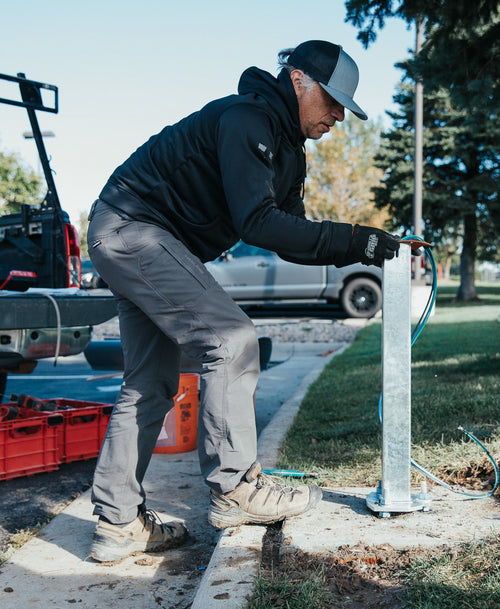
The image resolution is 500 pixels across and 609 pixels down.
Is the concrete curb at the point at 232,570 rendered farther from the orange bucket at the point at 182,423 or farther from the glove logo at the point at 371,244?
the orange bucket at the point at 182,423

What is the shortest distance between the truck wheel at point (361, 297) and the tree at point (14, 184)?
65.5 ft

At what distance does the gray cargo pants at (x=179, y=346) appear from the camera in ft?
7.86

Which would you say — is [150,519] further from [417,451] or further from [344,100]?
[344,100]

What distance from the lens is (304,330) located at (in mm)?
12609

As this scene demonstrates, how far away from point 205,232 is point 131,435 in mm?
869

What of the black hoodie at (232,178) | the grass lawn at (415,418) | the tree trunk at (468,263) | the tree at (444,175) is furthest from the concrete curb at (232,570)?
the tree trunk at (468,263)

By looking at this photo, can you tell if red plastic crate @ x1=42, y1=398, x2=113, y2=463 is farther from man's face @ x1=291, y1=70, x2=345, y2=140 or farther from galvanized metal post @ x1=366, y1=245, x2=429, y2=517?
man's face @ x1=291, y1=70, x2=345, y2=140

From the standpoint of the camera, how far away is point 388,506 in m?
2.49

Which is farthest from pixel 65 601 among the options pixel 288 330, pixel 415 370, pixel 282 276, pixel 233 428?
pixel 282 276

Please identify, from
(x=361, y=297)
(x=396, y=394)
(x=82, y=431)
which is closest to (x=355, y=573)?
(x=396, y=394)

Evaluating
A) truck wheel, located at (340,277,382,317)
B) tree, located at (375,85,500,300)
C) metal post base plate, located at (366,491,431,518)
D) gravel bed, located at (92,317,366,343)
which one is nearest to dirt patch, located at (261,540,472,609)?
metal post base plate, located at (366,491,431,518)

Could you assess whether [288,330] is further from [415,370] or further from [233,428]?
[233,428]

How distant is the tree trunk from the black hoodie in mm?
22919

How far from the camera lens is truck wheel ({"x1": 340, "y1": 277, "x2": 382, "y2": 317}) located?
1420 cm
